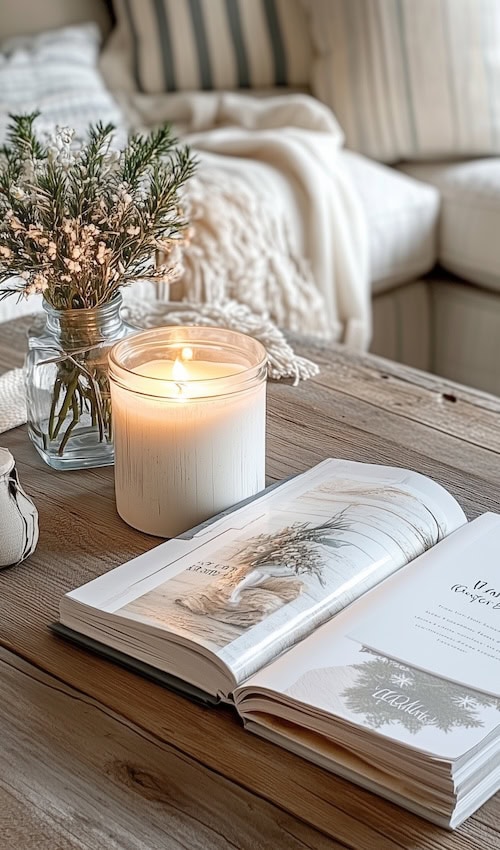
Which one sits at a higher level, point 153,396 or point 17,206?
point 17,206

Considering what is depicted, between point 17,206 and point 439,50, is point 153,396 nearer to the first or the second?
point 17,206

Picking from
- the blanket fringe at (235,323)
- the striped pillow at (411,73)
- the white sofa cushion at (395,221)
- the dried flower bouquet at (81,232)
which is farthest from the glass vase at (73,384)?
the striped pillow at (411,73)

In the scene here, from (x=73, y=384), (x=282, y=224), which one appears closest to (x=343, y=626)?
(x=73, y=384)

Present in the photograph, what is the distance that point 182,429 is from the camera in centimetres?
Answer: 83

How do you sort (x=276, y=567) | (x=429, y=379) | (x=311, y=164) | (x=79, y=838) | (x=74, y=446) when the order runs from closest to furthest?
(x=79, y=838) < (x=276, y=567) < (x=74, y=446) < (x=429, y=379) < (x=311, y=164)

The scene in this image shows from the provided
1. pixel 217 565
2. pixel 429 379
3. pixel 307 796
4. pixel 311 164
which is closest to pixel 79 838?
pixel 307 796

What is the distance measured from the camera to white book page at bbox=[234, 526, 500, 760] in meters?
0.60

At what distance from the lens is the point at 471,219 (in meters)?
2.29

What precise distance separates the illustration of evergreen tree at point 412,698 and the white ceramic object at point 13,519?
283 millimetres

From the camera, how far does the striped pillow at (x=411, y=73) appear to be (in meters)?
2.31

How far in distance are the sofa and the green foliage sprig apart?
1315mm

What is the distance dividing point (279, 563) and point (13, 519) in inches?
7.8

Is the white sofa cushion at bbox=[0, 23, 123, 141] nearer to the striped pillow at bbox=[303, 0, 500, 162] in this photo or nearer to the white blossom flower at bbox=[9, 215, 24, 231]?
the striped pillow at bbox=[303, 0, 500, 162]

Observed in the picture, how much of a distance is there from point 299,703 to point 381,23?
202 cm
